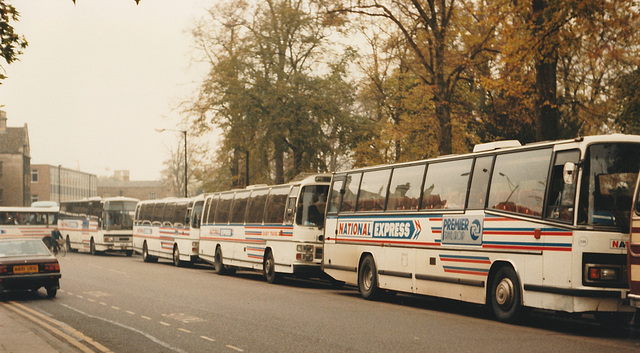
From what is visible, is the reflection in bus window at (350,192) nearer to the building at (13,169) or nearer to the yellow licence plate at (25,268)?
the yellow licence plate at (25,268)

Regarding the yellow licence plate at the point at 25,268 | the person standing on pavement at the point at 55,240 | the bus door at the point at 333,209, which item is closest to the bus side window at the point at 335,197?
the bus door at the point at 333,209

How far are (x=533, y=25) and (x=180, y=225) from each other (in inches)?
843

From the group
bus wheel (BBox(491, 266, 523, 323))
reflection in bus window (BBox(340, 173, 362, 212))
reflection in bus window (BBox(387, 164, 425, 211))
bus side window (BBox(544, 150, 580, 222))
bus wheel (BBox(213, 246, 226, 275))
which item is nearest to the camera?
bus side window (BBox(544, 150, 580, 222))

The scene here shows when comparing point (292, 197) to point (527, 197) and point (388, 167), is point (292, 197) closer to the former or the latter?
point (388, 167)

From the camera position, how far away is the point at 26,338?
40.2ft

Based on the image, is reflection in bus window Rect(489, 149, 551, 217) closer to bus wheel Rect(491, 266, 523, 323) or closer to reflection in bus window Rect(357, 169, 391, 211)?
bus wheel Rect(491, 266, 523, 323)

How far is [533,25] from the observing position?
19797 mm

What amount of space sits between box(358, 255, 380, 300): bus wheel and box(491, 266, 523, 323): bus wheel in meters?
4.76

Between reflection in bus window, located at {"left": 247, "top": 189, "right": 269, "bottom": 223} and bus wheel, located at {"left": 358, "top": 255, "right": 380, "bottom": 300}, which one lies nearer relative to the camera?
bus wheel, located at {"left": 358, "top": 255, "right": 380, "bottom": 300}

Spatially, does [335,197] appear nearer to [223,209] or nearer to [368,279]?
[368,279]

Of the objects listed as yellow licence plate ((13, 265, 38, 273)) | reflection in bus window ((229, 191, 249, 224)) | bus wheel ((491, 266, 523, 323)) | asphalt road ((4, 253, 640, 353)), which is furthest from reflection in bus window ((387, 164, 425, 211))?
reflection in bus window ((229, 191, 249, 224))

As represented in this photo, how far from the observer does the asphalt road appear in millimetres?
11188

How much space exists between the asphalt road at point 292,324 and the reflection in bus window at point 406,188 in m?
2.25

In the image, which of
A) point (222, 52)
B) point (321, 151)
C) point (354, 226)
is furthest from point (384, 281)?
point (222, 52)
